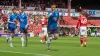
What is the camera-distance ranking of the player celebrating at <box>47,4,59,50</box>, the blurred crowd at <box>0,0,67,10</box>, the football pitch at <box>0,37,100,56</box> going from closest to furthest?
the football pitch at <box>0,37,100,56</box>
the player celebrating at <box>47,4,59,50</box>
the blurred crowd at <box>0,0,67,10</box>

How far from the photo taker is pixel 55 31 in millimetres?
16875

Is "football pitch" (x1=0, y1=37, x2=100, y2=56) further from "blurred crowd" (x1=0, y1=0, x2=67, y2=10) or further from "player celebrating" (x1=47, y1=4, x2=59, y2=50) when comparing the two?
"blurred crowd" (x1=0, y1=0, x2=67, y2=10)

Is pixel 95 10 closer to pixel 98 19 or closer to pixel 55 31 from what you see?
pixel 98 19

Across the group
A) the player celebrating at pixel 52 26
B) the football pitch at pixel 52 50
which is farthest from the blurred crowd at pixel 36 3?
the player celebrating at pixel 52 26

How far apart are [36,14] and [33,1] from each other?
5.30 meters

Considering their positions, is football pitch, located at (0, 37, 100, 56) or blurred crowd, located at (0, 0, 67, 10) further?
blurred crowd, located at (0, 0, 67, 10)

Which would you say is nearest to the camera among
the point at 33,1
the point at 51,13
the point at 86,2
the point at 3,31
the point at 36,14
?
the point at 51,13

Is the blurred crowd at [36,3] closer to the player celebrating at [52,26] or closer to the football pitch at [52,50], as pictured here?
the football pitch at [52,50]

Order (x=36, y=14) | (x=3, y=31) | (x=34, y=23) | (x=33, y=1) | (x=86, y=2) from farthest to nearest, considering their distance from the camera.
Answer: (x=86, y=2)
(x=33, y=1)
(x=36, y=14)
(x=34, y=23)
(x=3, y=31)

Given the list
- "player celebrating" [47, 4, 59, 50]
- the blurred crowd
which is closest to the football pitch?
"player celebrating" [47, 4, 59, 50]

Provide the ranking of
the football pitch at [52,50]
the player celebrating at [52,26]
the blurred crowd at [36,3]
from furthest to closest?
the blurred crowd at [36,3] < the player celebrating at [52,26] < the football pitch at [52,50]

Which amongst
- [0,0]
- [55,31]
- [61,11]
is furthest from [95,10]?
[55,31]

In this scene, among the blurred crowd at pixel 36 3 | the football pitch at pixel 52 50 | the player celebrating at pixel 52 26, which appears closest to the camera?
the football pitch at pixel 52 50

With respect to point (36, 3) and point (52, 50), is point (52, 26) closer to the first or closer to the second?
point (52, 50)
